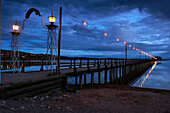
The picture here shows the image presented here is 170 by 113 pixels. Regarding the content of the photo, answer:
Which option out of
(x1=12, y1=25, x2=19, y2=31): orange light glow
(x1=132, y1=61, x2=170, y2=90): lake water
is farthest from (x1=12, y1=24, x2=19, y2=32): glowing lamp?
(x1=132, y1=61, x2=170, y2=90): lake water

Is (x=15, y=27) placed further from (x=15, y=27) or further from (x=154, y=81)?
(x=154, y=81)

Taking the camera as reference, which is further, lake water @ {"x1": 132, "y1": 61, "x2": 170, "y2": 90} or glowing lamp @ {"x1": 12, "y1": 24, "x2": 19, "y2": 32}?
lake water @ {"x1": 132, "y1": 61, "x2": 170, "y2": 90}

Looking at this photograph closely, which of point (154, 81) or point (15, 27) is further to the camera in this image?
point (154, 81)

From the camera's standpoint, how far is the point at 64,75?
10.1m

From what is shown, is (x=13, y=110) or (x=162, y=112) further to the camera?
(x=162, y=112)

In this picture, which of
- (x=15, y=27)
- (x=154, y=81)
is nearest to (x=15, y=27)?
(x=15, y=27)

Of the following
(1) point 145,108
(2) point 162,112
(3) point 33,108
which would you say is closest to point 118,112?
(1) point 145,108

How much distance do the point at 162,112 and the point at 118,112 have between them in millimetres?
2137

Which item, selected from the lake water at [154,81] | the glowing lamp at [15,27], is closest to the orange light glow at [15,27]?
the glowing lamp at [15,27]

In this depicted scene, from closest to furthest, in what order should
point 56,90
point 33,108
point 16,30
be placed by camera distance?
1. point 33,108
2. point 56,90
3. point 16,30

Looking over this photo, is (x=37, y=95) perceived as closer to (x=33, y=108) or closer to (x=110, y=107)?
(x=33, y=108)

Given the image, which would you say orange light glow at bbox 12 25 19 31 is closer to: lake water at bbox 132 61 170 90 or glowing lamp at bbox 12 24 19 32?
glowing lamp at bbox 12 24 19 32

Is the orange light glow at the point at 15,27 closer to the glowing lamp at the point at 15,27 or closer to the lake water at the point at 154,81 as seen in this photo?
the glowing lamp at the point at 15,27

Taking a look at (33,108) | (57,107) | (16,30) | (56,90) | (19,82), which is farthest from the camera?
(16,30)
